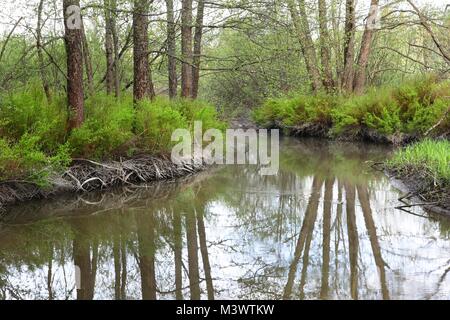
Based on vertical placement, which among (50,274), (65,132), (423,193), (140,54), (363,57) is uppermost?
(363,57)

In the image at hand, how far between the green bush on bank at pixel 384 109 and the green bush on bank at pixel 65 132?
541 centimetres

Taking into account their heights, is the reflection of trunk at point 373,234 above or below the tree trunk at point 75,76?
below

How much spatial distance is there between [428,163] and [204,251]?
400 centimetres

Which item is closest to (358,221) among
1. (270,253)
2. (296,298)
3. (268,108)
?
(270,253)

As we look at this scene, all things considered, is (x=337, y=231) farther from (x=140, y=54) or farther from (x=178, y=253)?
(x=140, y=54)

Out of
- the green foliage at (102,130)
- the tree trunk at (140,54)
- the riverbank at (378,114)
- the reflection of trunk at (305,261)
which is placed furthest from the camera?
the riverbank at (378,114)

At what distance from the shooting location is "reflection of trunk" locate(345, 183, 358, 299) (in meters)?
4.03

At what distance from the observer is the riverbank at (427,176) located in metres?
6.29

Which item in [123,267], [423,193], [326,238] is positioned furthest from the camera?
[423,193]

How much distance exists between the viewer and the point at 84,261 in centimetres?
475

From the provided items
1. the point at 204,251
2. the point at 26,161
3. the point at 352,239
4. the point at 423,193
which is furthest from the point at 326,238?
the point at 26,161

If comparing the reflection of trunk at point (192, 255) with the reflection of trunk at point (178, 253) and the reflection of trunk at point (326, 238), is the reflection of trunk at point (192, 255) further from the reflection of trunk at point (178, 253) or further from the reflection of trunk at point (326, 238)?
the reflection of trunk at point (326, 238)

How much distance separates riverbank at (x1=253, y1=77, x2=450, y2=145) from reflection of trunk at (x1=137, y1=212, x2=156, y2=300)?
23.3ft

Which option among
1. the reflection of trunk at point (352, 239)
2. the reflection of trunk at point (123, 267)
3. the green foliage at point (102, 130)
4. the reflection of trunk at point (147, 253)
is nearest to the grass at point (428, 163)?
the reflection of trunk at point (352, 239)
